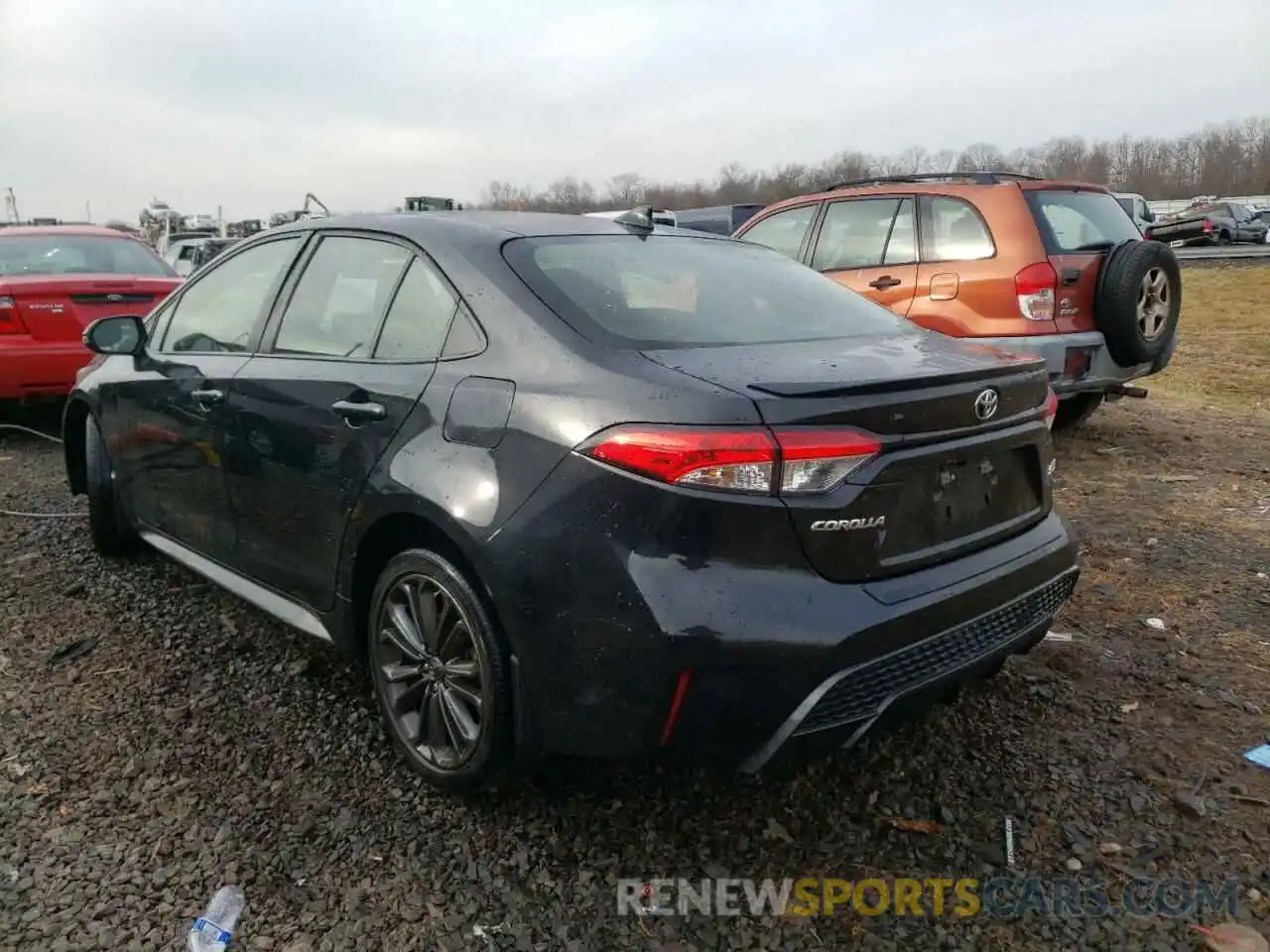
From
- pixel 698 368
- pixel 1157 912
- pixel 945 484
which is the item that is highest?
pixel 698 368

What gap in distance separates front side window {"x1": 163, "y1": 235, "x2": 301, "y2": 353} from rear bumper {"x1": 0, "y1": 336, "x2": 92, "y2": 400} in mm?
3111

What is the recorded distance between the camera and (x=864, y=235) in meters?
6.45

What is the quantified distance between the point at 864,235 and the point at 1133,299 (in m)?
1.71

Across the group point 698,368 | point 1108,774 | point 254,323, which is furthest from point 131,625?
point 1108,774


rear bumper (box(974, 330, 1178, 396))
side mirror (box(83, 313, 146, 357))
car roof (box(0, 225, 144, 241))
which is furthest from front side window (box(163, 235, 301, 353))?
car roof (box(0, 225, 144, 241))

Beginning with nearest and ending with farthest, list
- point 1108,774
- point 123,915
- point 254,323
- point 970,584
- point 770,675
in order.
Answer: point 770,675 → point 123,915 → point 970,584 → point 1108,774 → point 254,323

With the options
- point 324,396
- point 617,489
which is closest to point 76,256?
point 324,396

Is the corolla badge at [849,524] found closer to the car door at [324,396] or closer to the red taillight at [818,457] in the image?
the red taillight at [818,457]

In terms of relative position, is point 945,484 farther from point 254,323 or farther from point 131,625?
point 131,625

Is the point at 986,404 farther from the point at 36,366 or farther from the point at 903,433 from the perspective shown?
the point at 36,366

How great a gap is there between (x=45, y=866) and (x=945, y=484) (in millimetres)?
2340

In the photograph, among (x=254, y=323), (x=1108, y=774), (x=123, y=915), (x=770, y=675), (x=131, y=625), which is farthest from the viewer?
(x=131, y=625)

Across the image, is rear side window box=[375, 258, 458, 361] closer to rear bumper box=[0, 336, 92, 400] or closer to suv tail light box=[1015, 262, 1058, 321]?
suv tail light box=[1015, 262, 1058, 321]

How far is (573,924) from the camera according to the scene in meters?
2.15
